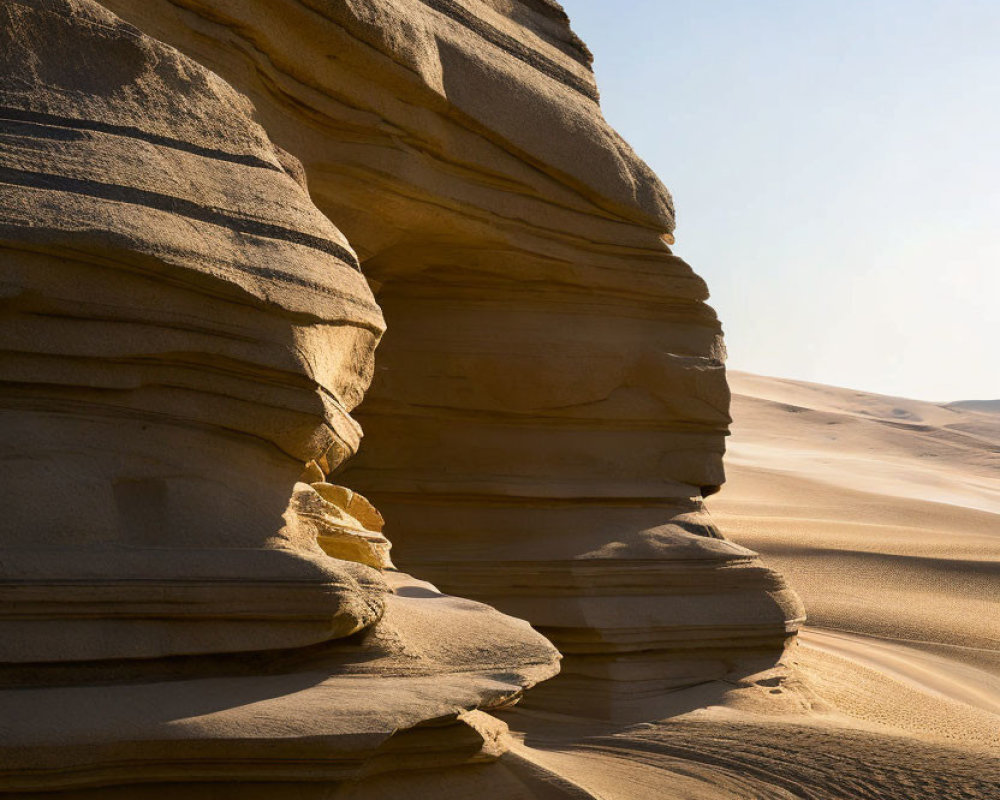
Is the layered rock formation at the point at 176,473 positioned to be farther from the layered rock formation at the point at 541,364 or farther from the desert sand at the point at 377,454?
the layered rock formation at the point at 541,364

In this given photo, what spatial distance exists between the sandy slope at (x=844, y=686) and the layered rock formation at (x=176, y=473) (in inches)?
36.4

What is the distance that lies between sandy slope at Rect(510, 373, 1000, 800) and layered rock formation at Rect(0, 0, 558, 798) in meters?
0.92

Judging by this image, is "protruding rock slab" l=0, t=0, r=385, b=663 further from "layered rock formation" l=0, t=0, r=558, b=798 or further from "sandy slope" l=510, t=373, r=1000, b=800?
"sandy slope" l=510, t=373, r=1000, b=800

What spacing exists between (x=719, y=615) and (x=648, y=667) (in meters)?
0.51

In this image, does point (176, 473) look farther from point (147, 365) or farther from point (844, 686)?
point (844, 686)

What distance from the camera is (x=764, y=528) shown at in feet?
45.2

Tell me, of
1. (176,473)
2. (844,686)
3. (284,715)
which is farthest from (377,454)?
(284,715)

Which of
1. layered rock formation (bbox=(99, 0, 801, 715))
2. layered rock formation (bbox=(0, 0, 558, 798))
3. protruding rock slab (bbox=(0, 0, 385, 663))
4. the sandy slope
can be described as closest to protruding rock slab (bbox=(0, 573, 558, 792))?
layered rock formation (bbox=(0, 0, 558, 798))

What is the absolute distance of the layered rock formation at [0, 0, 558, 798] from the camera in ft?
10.3

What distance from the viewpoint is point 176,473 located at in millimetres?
3584

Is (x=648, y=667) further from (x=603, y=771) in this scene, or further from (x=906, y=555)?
(x=906, y=555)

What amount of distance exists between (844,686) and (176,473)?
4.87 metres

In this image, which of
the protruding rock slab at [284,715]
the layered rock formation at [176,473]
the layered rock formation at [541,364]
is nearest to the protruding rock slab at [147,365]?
the layered rock formation at [176,473]

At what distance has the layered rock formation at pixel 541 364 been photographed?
20.2 ft
